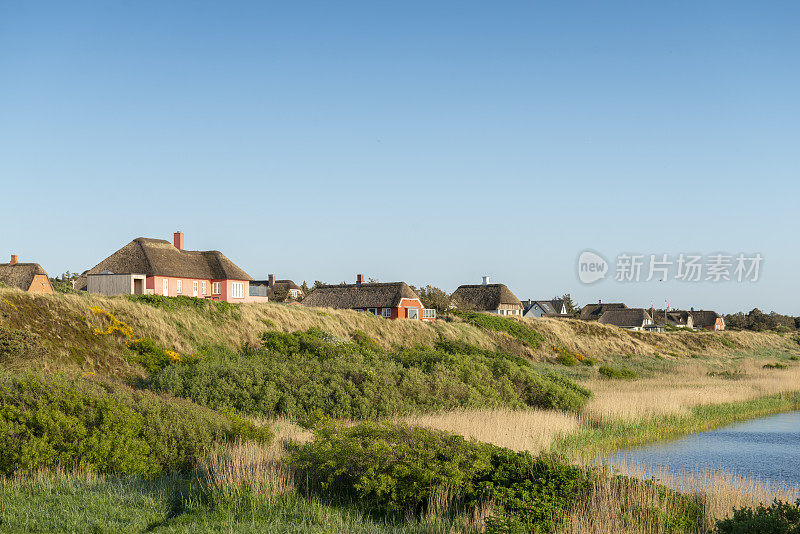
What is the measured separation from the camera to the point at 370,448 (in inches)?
397

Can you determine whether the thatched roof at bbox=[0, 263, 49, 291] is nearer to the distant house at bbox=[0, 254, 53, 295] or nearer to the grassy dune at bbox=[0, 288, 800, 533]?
the distant house at bbox=[0, 254, 53, 295]

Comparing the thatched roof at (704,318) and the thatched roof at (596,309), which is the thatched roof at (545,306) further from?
the thatched roof at (704,318)

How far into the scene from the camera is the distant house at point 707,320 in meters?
130

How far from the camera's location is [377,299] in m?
68.4

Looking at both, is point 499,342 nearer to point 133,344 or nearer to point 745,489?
point 133,344

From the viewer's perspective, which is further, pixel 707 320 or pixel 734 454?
pixel 707 320

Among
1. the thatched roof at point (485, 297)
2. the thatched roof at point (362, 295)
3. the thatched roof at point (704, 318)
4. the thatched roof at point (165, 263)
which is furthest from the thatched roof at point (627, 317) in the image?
the thatched roof at point (165, 263)

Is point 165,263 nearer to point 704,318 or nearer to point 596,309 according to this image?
point 596,309

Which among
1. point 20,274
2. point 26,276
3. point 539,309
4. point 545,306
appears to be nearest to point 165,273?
point 26,276

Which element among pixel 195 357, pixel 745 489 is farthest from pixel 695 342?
pixel 745 489

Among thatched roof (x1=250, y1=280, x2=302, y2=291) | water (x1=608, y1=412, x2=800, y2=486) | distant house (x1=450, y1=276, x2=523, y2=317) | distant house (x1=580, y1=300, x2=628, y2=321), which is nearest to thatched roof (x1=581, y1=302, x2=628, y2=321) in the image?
distant house (x1=580, y1=300, x2=628, y2=321)

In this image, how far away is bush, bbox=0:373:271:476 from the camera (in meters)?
10.8

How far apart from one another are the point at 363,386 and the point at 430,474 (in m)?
9.21

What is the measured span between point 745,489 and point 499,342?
146 ft
